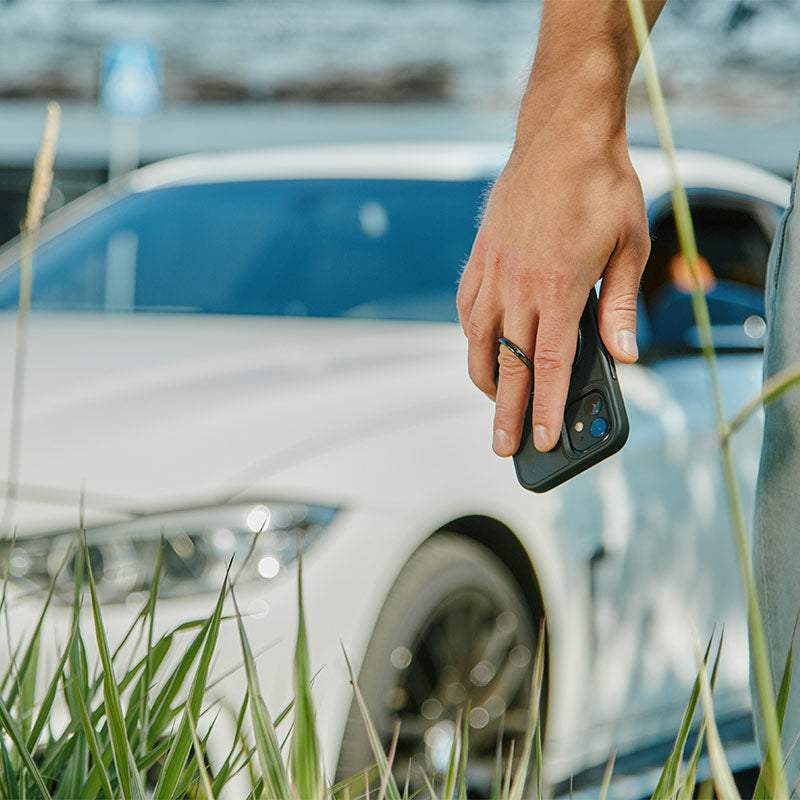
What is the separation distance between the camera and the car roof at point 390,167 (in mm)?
3471

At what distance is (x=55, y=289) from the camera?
3.45 metres

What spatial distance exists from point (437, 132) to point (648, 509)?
1284 cm

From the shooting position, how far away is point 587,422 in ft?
4.46

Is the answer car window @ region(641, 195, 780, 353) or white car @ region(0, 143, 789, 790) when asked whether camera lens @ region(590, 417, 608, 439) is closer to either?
white car @ region(0, 143, 789, 790)

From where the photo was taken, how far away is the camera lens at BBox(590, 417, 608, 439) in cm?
135

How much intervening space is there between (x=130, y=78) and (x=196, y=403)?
3.72 m

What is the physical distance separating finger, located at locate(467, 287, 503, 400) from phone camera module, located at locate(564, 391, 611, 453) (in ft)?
0.30

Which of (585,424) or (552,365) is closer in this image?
(552,365)

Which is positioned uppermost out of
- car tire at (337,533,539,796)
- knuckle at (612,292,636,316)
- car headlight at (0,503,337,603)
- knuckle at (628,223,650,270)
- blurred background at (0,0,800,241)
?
blurred background at (0,0,800,241)

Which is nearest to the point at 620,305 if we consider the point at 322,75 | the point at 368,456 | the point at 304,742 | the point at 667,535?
the point at 304,742

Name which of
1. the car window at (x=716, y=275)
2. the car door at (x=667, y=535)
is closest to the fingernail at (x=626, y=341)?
the car door at (x=667, y=535)

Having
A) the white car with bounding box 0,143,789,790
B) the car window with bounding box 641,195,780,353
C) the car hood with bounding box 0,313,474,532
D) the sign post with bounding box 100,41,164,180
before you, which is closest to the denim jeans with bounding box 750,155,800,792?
the white car with bounding box 0,143,789,790

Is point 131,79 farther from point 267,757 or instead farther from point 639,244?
point 267,757

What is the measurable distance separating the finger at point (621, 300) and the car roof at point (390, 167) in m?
2.12
